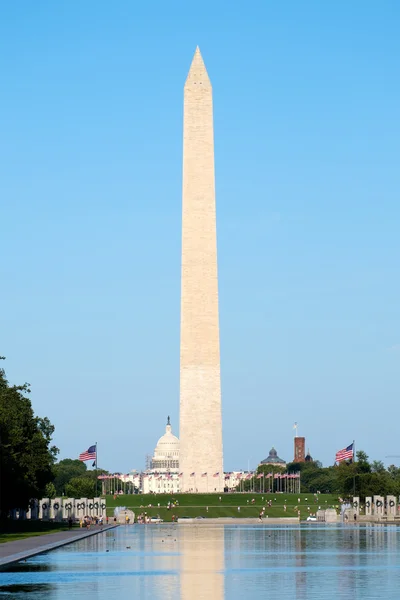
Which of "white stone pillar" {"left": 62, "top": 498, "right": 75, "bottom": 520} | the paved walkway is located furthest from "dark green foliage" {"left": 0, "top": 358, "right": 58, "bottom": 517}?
the paved walkway

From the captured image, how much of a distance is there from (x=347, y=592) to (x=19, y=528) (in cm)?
4160

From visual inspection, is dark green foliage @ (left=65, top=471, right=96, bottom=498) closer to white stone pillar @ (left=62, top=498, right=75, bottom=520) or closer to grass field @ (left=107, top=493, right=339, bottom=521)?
grass field @ (left=107, top=493, right=339, bottom=521)

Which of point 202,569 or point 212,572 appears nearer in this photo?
point 212,572

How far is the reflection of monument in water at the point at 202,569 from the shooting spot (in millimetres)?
24203

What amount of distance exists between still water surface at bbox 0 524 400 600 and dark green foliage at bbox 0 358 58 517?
61.1ft

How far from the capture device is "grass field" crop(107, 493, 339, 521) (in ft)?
295

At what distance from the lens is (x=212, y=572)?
96.7 ft

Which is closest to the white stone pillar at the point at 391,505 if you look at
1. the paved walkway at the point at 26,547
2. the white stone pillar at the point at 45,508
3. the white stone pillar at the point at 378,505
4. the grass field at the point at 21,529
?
the white stone pillar at the point at 378,505

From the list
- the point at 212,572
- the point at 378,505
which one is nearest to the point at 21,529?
the point at 378,505

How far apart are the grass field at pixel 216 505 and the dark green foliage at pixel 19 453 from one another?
14171 millimetres

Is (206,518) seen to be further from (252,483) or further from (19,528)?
(252,483)

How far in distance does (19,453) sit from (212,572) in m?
43.2

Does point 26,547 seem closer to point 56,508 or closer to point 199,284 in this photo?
point 56,508

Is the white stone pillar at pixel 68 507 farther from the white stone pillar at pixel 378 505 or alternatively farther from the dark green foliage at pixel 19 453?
the white stone pillar at pixel 378 505
